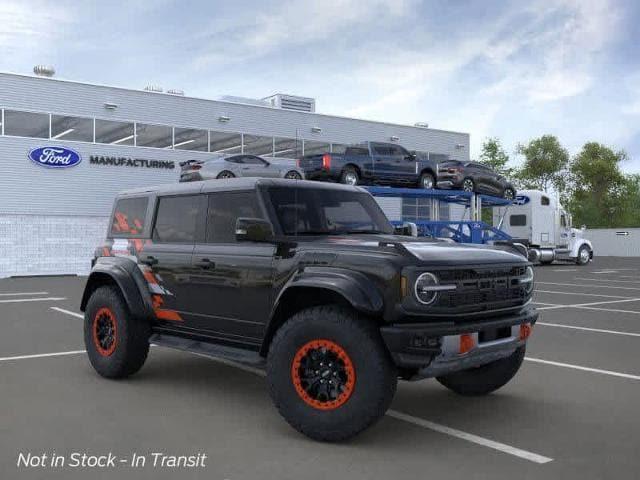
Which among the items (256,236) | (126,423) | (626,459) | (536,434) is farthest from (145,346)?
(626,459)

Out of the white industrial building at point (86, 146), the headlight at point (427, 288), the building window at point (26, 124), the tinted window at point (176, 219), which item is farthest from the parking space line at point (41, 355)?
the building window at point (26, 124)

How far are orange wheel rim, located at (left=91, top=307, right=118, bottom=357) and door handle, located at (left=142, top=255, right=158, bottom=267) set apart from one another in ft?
2.10

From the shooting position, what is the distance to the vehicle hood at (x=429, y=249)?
468 cm

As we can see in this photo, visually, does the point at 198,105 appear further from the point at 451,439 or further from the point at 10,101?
the point at 451,439

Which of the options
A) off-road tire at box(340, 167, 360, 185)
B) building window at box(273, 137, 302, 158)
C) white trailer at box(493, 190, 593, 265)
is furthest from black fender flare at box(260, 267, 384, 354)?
building window at box(273, 137, 302, 158)

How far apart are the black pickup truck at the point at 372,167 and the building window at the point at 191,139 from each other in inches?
449

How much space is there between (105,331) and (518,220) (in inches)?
1048

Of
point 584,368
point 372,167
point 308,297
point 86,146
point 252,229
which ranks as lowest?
point 584,368

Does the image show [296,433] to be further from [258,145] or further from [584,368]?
[258,145]

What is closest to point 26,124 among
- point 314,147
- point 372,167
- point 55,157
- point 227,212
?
point 55,157

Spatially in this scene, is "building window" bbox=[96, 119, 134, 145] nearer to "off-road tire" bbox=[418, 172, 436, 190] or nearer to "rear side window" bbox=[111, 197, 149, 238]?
"off-road tire" bbox=[418, 172, 436, 190]

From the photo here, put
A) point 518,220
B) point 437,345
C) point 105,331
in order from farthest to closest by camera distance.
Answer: point 518,220
point 105,331
point 437,345

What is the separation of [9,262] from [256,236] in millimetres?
24658

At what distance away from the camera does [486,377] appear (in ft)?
19.3
